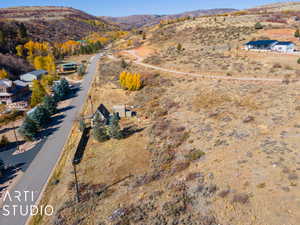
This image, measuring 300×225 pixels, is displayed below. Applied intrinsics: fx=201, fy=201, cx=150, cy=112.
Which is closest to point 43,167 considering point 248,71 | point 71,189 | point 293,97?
point 71,189

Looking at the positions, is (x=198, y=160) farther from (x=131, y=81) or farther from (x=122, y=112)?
(x=131, y=81)

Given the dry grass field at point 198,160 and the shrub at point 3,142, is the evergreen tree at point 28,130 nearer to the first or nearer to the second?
the shrub at point 3,142

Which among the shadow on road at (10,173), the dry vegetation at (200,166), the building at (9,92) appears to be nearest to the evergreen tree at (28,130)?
the shadow on road at (10,173)

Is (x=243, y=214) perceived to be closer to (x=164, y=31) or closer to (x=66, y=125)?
(x=66, y=125)

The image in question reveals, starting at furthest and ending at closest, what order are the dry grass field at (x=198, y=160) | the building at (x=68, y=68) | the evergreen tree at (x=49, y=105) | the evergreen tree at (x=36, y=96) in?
the building at (x=68, y=68) → the evergreen tree at (x=36, y=96) → the evergreen tree at (x=49, y=105) → the dry grass field at (x=198, y=160)

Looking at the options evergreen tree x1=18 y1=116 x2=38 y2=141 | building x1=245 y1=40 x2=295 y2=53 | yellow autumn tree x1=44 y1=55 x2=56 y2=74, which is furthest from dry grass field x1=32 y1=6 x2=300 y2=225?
yellow autumn tree x1=44 y1=55 x2=56 y2=74

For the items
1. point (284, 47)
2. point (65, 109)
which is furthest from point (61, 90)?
point (284, 47)
